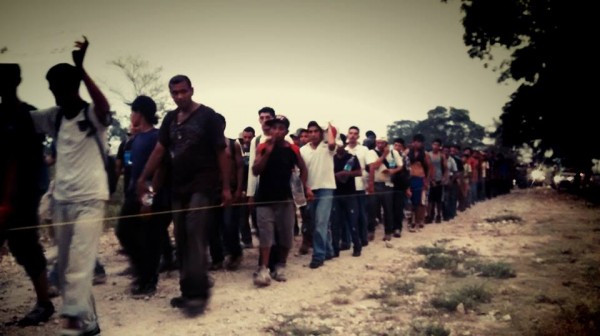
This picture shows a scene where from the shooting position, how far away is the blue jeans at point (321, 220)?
19.5ft

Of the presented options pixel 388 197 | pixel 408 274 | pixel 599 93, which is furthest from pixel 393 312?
pixel 599 93

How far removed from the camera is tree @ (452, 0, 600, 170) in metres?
15.7

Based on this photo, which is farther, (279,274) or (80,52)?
(279,274)

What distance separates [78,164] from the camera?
2889 mm

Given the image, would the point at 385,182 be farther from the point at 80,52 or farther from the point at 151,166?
the point at 80,52

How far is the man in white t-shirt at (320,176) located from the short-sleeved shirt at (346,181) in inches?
25.3

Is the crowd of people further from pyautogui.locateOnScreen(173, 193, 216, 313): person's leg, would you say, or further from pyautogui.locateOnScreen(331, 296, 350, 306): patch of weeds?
pyautogui.locateOnScreen(331, 296, 350, 306): patch of weeds

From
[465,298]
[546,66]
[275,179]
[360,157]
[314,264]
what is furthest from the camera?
[546,66]

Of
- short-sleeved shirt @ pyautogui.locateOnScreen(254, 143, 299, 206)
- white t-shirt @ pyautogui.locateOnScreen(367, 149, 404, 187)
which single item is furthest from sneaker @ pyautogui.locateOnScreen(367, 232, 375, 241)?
short-sleeved shirt @ pyautogui.locateOnScreen(254, 143, 299, 206)

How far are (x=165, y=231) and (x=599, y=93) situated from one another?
57.1ft

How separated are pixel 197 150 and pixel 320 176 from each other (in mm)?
2744

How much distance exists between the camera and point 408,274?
5.27m

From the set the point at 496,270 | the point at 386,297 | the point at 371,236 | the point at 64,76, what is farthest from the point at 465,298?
the point at 371,236

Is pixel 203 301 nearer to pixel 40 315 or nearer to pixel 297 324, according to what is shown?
pixel 297 324
